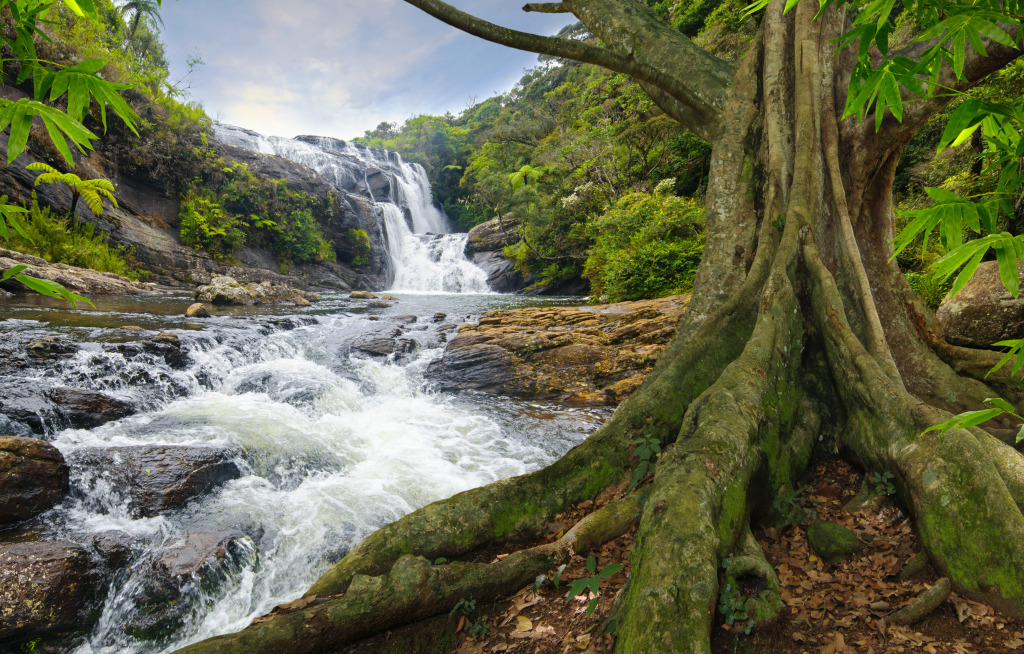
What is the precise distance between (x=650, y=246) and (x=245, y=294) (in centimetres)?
1289

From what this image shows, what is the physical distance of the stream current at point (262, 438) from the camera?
168 inches

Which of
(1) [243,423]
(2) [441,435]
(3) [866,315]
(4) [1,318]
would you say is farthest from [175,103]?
(3) [866,315]

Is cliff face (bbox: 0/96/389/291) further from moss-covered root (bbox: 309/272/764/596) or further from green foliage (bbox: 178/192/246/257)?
moss-covered root (bbox: 309/272/764/596)

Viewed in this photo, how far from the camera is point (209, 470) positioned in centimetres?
555

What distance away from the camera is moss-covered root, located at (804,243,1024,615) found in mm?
2135

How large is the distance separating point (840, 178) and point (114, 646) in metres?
7.16

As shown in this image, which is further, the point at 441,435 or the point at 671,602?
the point at 441,435

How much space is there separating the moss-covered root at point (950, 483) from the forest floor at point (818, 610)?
0.12 meters

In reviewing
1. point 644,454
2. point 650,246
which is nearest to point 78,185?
point 650,246

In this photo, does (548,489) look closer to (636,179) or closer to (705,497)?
(705,497)

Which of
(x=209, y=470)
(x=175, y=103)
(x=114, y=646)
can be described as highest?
(x=175, y=103)

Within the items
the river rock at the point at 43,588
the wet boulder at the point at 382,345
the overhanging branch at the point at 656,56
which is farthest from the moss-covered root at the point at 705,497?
the wet boulder at the point at 382,345

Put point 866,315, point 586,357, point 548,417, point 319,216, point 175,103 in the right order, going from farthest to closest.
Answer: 1. point 319,216
2. point 175,103
3. point 586,357
4. point 548,417
5. point 866,315

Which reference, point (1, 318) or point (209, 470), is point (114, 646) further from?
point (1, 318)
